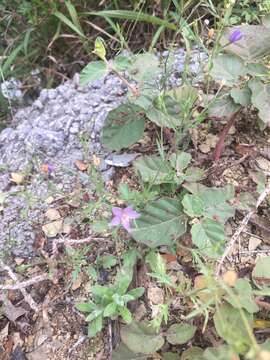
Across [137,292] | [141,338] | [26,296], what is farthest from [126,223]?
[26,296]

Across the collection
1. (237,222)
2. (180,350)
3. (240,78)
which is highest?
(240,78)

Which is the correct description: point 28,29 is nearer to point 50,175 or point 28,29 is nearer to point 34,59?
point 34,59

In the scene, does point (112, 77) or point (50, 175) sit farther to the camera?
point (112, 77)

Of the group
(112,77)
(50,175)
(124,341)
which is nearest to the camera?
(124,341)

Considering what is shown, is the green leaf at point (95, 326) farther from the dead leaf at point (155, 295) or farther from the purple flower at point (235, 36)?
the purple flower at point (235, 36)

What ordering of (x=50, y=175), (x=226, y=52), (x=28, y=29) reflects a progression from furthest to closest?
(x=28, y=29), (x=50, y=175), (x=226, y=52)

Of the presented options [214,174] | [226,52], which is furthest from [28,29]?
[214,174]

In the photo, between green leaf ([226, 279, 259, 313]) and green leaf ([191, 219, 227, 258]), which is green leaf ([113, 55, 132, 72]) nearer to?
green leaf ([191, 219, 227, 258])
